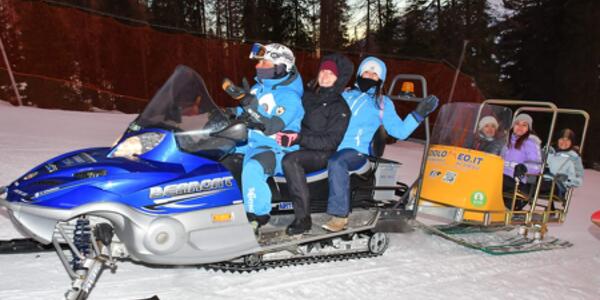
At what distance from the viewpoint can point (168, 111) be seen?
3453mm

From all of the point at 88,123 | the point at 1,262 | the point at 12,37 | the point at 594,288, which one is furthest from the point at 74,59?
the point at 594,288

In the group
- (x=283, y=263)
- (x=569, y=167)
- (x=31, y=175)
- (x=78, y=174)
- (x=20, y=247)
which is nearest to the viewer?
(x=78, y=174)

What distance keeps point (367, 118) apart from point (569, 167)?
9.66 feet

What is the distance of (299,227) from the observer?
12.8 feet

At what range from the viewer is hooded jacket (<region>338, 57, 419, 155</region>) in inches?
172

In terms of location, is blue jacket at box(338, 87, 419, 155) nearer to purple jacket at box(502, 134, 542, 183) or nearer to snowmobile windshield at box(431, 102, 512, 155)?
snowmobile windshield at box(431, 102, 512, 155)

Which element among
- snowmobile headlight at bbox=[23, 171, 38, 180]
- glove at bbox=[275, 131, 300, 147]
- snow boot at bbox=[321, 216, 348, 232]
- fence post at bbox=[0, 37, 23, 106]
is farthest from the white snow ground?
fence post at bbox=[0, 37, 23, 106]

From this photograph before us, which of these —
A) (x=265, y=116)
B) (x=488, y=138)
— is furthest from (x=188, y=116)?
(x=488, y=138)

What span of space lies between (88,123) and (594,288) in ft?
33.3

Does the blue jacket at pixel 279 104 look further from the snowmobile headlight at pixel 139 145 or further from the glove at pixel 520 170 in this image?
the glove at pixel 520 170

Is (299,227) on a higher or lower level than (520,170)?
lower

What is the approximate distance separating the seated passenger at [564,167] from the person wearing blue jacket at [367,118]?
2308mm

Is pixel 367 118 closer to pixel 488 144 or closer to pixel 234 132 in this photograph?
pixel 234 132

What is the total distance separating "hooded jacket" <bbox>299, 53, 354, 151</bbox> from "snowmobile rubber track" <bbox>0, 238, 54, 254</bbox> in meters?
2.14
